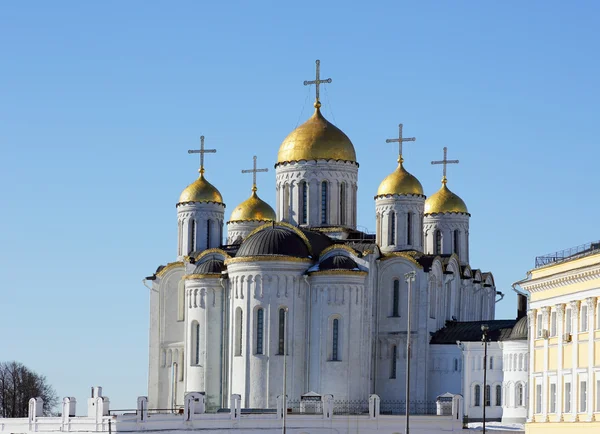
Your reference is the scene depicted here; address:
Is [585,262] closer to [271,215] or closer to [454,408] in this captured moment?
[454,408]

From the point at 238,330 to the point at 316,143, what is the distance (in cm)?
999

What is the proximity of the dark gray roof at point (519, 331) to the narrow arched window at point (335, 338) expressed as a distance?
7.63 metres

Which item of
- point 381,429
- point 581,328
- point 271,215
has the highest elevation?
point 271,215

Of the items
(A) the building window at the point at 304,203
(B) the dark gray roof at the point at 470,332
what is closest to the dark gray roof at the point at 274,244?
(A) the building window at the point at 304,203

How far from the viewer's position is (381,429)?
61.4 m

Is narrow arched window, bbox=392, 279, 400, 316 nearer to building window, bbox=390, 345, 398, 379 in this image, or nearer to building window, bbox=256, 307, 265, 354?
building window, bbox=390, 345, 398, 379

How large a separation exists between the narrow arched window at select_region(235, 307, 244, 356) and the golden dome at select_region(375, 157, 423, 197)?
1069cm

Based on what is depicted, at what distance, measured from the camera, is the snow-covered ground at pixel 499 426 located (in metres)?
60.7

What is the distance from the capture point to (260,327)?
219 feet

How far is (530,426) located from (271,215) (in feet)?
113

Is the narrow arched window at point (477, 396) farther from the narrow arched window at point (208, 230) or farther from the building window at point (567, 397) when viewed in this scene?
the building window at point (567, 397)

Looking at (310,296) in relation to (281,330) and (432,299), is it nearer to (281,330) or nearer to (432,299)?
(281,330)

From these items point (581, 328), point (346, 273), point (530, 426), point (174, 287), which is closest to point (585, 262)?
point (581, 328)

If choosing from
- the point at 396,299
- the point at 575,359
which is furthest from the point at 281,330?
the point at 575,359
